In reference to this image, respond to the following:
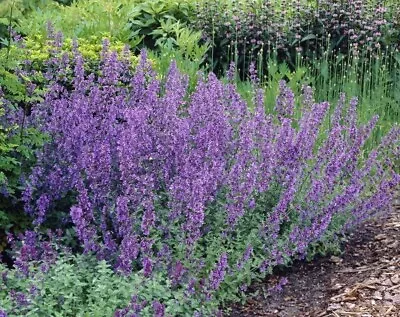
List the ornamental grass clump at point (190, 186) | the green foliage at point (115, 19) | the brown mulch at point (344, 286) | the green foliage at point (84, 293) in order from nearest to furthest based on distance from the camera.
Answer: the green foliage at point (84, 293) < the ornamental grass clump at point (190, 186) < the brown mulch at point (344, 286) < the green foliage at point (115, 19)

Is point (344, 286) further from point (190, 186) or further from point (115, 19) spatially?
point (115, 19)

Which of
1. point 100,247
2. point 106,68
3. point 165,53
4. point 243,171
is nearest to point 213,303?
point 100,247

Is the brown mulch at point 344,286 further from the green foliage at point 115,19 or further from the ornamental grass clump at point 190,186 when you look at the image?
the green foliage at point 115,19

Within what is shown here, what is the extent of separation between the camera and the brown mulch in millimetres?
4055

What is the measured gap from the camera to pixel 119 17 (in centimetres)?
700

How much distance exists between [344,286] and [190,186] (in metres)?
1.17

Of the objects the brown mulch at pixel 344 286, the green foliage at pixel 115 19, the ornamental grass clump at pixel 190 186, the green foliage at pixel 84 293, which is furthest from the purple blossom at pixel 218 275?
the green foliage at pixel 115 19

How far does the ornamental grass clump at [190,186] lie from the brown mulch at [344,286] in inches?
4.9

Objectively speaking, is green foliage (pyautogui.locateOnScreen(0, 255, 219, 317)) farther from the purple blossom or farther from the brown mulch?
the brown mulch

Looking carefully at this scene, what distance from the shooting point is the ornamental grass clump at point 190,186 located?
363 centimetres

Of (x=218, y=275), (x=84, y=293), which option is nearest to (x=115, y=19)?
(x=84, y=293)

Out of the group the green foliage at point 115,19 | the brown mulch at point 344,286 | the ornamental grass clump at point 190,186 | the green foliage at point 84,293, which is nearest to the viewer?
the green foliage at point 84,293

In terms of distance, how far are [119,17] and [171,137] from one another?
10.6 ft

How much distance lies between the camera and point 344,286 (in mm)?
4289
